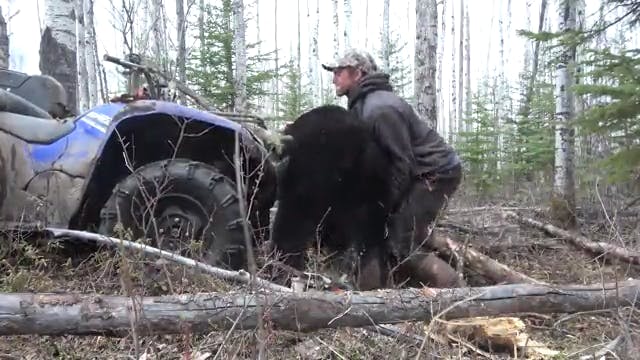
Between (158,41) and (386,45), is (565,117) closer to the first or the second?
(158,41)

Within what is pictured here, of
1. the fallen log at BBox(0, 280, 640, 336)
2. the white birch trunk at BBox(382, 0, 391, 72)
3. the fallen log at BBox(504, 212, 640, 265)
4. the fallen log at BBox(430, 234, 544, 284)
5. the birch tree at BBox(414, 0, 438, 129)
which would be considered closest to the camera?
the fallen log at BBox(0, 280, 640, 336)

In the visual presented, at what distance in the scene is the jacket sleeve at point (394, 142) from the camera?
469cm

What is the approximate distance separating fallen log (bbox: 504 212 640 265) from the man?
1381 millimetres

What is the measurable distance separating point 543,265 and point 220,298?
393 centimetres

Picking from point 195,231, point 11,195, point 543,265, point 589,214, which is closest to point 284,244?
point 195,231

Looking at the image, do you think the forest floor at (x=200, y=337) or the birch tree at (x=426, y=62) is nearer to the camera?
the forest floor at (x=200, y=337)

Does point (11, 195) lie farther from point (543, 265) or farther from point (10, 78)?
point (543, 265)

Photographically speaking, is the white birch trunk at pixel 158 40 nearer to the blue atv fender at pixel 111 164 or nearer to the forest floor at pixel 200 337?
the blue atv fender at pixel 111 164

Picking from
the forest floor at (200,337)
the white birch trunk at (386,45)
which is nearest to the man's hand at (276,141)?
the forest floor at (200,337)

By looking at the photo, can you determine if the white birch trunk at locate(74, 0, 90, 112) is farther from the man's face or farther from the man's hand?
the man's hand

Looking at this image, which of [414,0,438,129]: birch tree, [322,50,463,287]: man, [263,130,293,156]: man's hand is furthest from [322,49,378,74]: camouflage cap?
[414,0,438,129]: birch tree

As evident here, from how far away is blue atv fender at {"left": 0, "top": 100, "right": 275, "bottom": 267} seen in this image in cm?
429

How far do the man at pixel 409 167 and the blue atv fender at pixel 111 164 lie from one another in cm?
93

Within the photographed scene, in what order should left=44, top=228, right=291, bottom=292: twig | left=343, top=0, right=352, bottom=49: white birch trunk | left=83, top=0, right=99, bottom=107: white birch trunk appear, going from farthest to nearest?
left=343, top=0, right=352, bottom=49: white birch trunk → left=83, top=0, right=99, bottom=107: white birch trunk → left=44, top=228, right=291, bottom=292: twig
